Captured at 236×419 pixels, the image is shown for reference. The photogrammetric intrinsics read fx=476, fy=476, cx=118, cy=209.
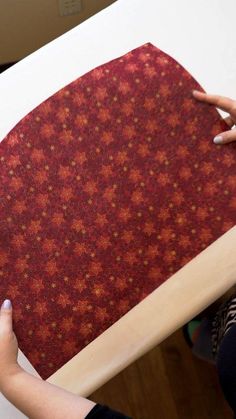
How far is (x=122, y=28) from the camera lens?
936mm

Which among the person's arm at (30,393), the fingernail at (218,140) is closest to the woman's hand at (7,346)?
the person's arm at (30,393)

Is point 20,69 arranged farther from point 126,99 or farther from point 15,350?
point 15,350

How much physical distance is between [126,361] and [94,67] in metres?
0.55

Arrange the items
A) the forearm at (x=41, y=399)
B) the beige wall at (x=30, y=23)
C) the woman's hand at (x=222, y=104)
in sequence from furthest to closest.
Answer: the beige wall at (x=30, y=23)
the woman's hand at (x=222, y=104)
the forearm at (x=41, y=399)

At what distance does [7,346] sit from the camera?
0.83m

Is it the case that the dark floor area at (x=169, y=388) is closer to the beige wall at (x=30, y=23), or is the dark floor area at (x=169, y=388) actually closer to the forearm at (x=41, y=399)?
the forearm at (x=41, y=399)

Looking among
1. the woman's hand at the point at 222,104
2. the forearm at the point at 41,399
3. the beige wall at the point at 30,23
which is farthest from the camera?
the beige wall at the point at 30,23

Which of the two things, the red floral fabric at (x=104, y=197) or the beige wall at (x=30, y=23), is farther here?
the beige wall at (x=30, y=23)

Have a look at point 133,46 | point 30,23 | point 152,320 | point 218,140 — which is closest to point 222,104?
point 218,140

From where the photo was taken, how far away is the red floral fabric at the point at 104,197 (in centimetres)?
86

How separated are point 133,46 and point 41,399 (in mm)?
665

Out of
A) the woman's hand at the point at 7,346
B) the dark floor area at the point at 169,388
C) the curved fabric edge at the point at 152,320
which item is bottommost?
the dark floor area at the point at 169,388

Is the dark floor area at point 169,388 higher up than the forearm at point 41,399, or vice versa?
the forearm at point 41,399

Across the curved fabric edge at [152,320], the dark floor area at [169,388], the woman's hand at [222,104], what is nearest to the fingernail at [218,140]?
the woman's hand at [222,104]
